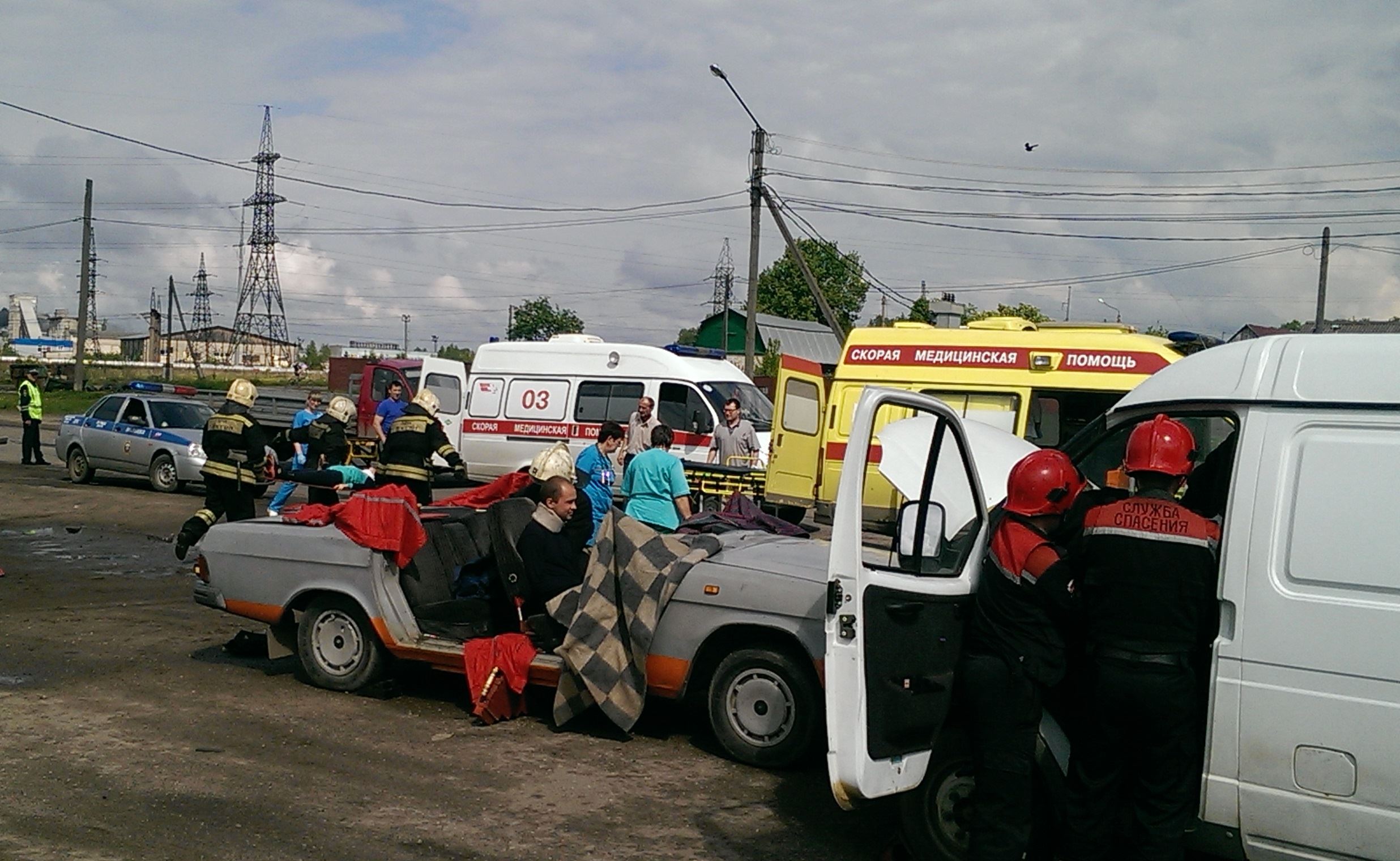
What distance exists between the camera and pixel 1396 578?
152 inches

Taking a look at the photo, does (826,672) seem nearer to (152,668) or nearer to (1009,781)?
(1009,781)

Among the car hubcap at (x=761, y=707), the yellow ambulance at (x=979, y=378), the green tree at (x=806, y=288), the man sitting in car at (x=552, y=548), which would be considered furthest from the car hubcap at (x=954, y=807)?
the green tree at (x=806, y=288)

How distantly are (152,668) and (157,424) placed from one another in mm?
13153

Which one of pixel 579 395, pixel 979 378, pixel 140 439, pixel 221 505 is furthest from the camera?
pixel 140 439

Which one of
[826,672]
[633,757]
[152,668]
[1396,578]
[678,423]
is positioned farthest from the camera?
[678,423]

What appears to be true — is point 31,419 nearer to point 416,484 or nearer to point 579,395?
point 579,395

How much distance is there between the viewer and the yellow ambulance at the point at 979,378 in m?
12.0

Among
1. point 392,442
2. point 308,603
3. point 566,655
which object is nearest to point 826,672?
point 566,655

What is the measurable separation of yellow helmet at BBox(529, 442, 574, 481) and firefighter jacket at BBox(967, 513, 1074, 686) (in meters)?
3.41

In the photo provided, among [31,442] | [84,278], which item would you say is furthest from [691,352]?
[84,278]

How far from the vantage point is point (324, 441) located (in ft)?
44.5

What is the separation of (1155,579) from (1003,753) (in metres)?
0.86

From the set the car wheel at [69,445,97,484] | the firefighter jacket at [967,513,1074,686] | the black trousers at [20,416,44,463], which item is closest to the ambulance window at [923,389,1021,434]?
the firefighter jacket at [967,513,1074,686]

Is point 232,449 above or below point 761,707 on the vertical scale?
above
